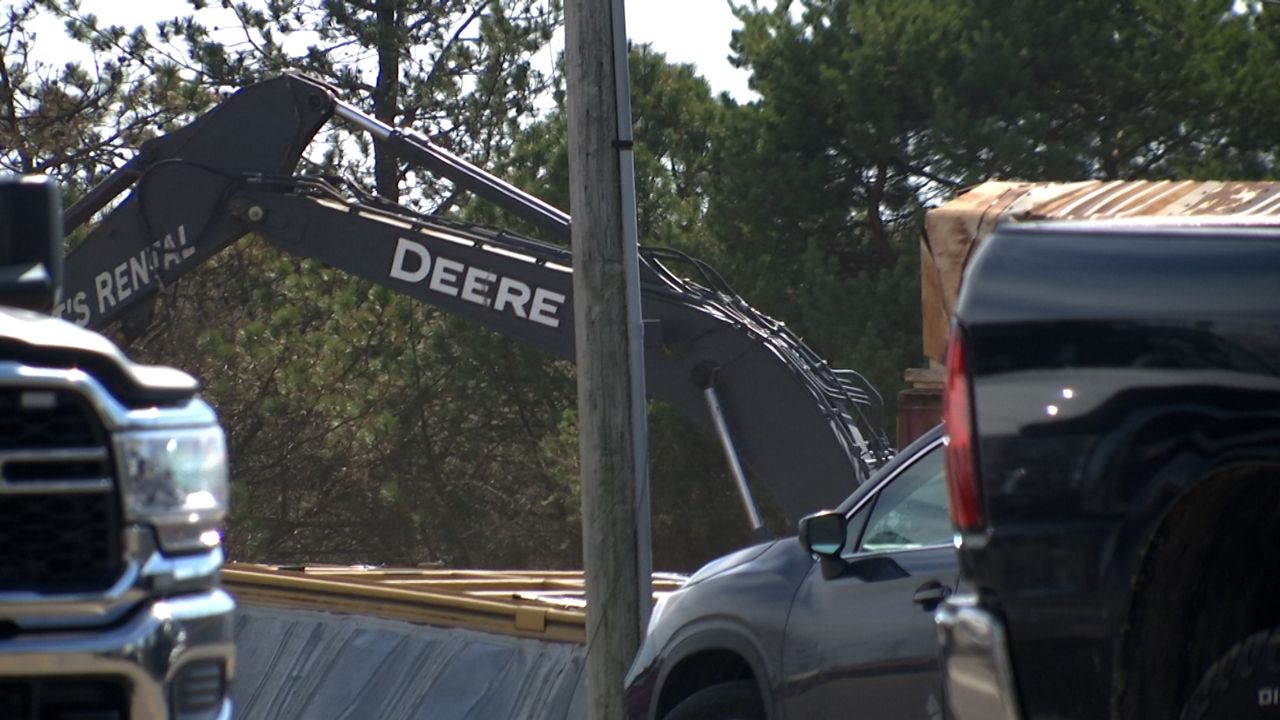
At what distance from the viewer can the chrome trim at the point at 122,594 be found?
4.11 meters

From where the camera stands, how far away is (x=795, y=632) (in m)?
6.82

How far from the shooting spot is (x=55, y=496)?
4.22m

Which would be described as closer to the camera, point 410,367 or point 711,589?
point 711,589

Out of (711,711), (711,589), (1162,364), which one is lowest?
(711,711)

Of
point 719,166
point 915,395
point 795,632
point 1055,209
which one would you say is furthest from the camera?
point 719,166

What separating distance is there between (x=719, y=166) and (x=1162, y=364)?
26458 millimetres

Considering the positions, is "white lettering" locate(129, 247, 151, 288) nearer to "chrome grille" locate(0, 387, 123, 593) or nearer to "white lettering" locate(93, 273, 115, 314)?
"white lettering" locate(93, 273, 115, 314)

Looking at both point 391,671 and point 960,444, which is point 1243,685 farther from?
point 391,671

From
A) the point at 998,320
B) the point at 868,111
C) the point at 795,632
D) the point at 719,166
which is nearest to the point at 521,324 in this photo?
the point at 795,632

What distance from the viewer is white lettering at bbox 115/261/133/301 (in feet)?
49.1

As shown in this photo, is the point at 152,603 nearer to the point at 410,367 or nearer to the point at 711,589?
the point at 711,589

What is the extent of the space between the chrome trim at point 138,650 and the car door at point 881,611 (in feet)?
8.72

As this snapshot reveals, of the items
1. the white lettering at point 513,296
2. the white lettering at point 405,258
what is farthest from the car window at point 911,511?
the white lettering at point 405,258

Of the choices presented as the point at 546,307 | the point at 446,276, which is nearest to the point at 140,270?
the point at 446,276
